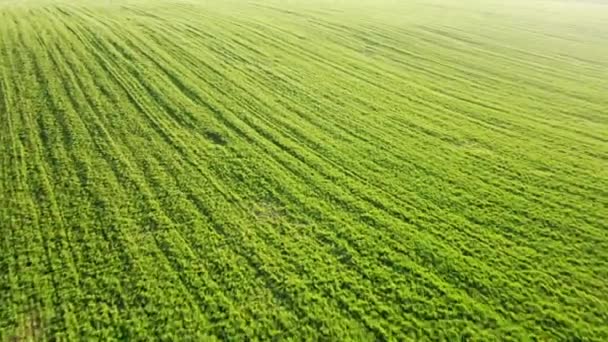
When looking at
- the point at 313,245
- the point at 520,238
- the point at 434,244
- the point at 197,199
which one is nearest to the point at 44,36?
the point at 197,199

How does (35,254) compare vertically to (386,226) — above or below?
below

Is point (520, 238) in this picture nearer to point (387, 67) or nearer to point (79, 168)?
point (79, 168)

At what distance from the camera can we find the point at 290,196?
41.0 feet

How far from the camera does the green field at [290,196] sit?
8875mm

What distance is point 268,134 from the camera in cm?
1572

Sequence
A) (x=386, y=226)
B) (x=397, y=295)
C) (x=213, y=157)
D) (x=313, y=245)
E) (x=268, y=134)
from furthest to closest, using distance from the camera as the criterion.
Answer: (x=268, y=134) < (x=213, y=157) < (x=386, y=226) < (x=313, y=245) < (x=397, y=295)

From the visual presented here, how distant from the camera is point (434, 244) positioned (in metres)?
10.9

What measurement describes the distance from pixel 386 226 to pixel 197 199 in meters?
5.84

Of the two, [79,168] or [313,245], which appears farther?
[79,168]

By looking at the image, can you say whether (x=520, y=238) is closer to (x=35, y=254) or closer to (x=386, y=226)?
(x=386, y=226)

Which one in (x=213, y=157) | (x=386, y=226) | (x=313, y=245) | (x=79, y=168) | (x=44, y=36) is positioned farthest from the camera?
(x=44, y=36)

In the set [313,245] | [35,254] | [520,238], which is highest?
[520,238]

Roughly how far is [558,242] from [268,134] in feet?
34.2

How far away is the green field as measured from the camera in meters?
8.88
